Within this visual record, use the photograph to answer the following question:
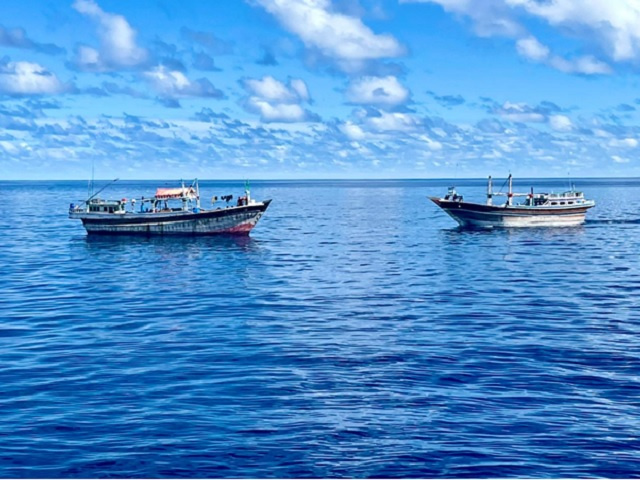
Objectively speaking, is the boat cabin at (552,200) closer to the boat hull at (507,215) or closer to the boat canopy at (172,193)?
the boat hull at (507,215)

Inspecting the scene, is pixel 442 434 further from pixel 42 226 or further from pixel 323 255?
pixel 42 226

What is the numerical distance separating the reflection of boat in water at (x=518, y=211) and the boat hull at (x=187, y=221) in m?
22.9

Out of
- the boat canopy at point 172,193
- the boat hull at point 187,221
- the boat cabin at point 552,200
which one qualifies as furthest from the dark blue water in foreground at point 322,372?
the boat cabin at point 552,200

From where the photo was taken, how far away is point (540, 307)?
132 ft

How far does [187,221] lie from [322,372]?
59.2 m

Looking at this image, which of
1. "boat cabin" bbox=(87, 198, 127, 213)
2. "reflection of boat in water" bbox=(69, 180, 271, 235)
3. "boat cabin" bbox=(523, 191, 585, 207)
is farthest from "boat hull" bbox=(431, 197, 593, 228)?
"boat cabin" bbox=(87, 198, 127, 213)

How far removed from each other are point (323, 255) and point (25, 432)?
161 feet

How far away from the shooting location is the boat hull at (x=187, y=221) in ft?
274

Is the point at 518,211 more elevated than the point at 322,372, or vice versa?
the point at 518,211

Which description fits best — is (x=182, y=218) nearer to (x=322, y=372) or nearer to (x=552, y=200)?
(x=552, y=200)

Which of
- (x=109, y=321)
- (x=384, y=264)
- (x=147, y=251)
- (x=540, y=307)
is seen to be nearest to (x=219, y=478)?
(x=109, y=321)

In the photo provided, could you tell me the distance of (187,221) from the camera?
83562 mm

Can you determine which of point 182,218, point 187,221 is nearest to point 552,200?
point 187,221

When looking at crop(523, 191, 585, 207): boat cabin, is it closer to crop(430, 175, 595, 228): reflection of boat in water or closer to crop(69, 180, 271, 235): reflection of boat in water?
crop(430, 175, 595, 228): reflection of boat in water
